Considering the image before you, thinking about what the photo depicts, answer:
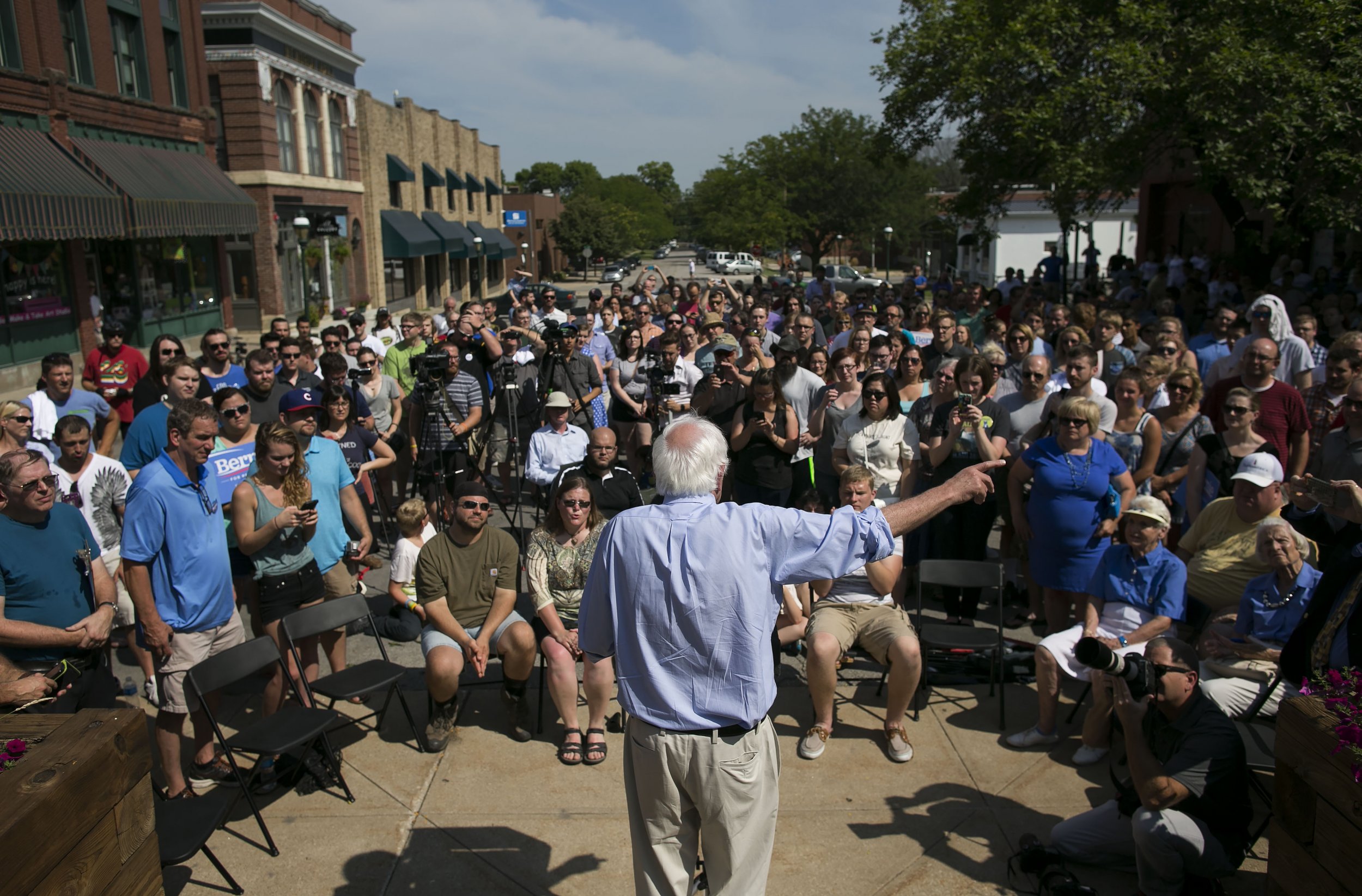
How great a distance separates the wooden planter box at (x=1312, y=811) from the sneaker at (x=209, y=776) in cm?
424

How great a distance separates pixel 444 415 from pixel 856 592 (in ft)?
12.8

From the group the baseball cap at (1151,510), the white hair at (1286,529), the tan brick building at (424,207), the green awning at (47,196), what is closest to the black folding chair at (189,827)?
the baseball cap at (1151,510)

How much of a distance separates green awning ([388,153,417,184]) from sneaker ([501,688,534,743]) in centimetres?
3264

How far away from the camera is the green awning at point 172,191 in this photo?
17.3 m

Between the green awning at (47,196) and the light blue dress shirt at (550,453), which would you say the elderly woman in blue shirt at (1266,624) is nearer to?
the light blue dress shirt at (550,453)

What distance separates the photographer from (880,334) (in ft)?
24.9

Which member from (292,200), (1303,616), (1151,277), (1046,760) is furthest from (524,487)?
(292,200)

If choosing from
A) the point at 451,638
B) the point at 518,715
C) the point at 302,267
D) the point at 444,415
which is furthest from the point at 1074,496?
the point at 302,267

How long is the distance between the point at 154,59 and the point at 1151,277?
2108 cm

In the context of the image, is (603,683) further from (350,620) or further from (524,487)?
(524,487)

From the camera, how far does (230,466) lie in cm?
537

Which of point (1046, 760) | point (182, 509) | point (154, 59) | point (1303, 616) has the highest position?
point (154, 59)

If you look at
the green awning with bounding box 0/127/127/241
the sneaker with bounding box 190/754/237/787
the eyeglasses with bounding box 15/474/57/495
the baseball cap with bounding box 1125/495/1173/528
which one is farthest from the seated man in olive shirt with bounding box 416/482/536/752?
the green awning with bounding box 0/127/127/241

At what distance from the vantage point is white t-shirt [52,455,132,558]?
5.32 m
